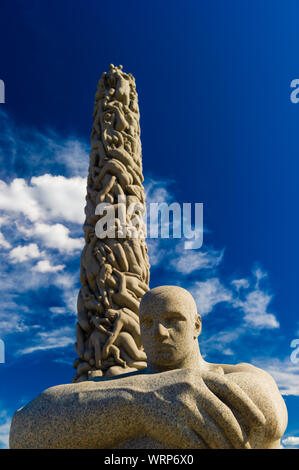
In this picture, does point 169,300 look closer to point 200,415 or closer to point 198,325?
point 198,325

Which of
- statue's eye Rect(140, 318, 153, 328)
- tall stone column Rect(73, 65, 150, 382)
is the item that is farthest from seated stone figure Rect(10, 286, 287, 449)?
tall stone column Rect(73, 65, 150, 382)

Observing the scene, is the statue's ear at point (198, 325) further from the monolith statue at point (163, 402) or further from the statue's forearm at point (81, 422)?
the statue's forearm at point (81, 422)

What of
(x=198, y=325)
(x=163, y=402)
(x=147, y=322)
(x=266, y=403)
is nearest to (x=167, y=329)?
(x=147, y=322)

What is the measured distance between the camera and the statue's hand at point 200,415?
303 cm

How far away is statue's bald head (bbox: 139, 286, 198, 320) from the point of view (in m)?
3.74

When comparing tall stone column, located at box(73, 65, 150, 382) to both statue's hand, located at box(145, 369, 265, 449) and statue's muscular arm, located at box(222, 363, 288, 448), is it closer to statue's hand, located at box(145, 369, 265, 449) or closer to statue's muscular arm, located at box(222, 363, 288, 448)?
statue's muscular arm, located at box(222, 363, 288, 448)

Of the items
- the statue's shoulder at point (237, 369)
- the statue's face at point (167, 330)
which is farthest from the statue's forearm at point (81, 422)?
the statue's shoulder at point (237, 369)

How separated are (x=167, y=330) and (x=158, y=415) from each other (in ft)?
2.61

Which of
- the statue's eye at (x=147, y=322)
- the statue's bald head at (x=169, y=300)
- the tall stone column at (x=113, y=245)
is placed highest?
the tall stone column at (x=113, y=245)

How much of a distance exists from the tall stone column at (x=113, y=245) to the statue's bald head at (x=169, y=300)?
6.80 feet

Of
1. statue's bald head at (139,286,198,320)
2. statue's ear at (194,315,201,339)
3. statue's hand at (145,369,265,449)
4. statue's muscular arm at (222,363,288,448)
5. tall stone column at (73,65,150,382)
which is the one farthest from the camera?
tall stone column at (73,65,150,382)

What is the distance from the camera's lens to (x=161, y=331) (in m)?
3.64
